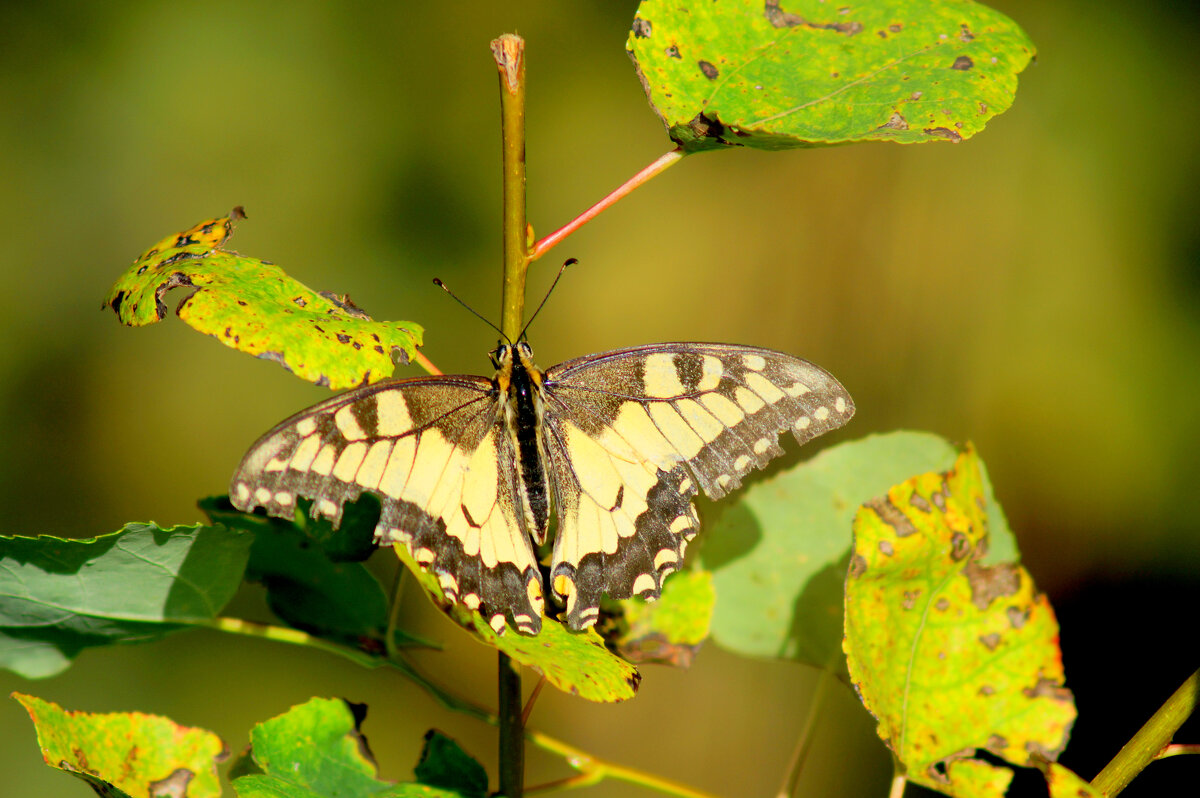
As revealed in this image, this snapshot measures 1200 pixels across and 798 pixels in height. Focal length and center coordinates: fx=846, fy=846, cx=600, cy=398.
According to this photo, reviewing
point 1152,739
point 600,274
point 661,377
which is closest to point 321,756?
point 661,377

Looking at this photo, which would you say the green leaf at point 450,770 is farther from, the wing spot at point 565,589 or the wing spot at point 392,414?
the wing spot at point 392,414

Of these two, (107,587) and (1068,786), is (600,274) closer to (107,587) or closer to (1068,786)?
(107,587)

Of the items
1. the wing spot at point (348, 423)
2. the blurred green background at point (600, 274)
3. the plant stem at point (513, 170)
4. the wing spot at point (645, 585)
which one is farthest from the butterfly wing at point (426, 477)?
the blurred green background at point (600, 274)

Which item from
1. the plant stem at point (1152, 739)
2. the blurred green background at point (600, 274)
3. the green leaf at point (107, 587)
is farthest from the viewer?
the blurred green background at point (600, 274)

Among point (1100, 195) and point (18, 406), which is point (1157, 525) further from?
point (18, 406)

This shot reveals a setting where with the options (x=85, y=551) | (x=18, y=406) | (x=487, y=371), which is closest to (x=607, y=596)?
(x=85, y=551)

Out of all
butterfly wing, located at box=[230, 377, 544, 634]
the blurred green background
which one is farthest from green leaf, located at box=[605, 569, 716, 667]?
the blurred green background
